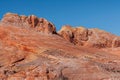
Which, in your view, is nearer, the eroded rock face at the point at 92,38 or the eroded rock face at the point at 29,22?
the eroded rock face at the point at 29,22

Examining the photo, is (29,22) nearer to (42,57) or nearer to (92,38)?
(42,57)

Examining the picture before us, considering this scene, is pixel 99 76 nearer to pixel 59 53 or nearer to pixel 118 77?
pixel 118 77

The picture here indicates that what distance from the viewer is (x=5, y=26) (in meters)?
37.9

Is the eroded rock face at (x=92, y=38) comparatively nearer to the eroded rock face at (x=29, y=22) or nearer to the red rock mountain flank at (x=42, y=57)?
the red rock mountain flank at (x=42, y=57)

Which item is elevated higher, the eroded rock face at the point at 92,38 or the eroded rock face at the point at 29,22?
the eroded rock face at the point at 29,22

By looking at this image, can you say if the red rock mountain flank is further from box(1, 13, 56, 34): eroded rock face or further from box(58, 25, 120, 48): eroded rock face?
box(58, 25, 120, 48): eroded rock face

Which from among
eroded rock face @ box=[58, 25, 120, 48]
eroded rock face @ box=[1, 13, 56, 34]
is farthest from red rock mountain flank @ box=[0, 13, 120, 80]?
eroded rock face @ box=[58, 25, 120, 48]

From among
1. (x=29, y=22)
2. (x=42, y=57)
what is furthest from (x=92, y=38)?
(x=42, y=57)

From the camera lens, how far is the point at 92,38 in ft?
160

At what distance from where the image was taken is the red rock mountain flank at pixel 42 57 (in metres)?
30.2

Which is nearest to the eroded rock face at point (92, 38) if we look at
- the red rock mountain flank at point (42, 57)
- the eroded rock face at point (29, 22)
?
the red rock mountain flank at point (42, 57)

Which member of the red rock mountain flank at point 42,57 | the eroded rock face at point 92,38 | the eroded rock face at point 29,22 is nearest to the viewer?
the red rock mountain flank at point 42,57

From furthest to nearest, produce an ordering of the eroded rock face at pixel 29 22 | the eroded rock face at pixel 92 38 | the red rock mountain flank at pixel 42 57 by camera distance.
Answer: the eroded rock face at pixel 92 38 → the eroded rock face at pixel 29 22 → the red rock mountain flank at pixel 42 57

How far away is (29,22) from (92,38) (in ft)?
37.8
